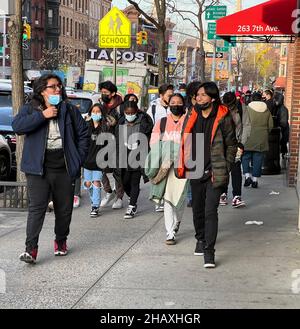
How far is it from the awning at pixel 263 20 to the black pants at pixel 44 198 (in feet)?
18.7

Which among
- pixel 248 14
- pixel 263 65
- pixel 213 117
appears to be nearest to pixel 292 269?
pixel 213 117

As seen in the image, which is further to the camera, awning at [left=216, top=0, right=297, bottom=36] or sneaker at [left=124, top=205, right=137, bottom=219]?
awning at [left=216, top=0, right=297, bottom=36]

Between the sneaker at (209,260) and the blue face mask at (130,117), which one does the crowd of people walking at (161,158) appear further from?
the blue face mask at (130,117)

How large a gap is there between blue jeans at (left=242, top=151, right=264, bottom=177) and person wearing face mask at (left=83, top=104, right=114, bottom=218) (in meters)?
3.51

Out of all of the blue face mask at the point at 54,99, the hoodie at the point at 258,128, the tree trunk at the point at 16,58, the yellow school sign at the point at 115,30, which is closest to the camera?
the blue face mask at the point at 54,99

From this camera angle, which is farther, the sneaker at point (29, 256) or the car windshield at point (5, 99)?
the car windshield at point (5, 99)

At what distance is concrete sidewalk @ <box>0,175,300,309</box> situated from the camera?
16.5 feet

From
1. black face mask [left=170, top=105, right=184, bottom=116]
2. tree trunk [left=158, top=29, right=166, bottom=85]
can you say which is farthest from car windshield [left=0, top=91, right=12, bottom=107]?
black face mask [left=170, top=105, right=184, bottom=116]

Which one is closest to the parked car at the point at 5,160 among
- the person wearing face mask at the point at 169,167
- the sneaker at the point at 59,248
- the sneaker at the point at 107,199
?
the sneaker at the point at 107,199

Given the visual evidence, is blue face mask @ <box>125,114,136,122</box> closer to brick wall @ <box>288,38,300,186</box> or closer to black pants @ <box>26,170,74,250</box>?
black pants @ <box>26,170,74,250</box>

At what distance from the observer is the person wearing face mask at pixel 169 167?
7.09 meters

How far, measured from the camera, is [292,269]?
594 centimetres

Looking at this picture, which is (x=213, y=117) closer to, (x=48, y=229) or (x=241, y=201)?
(x=48, y=229)

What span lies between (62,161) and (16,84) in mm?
3316
